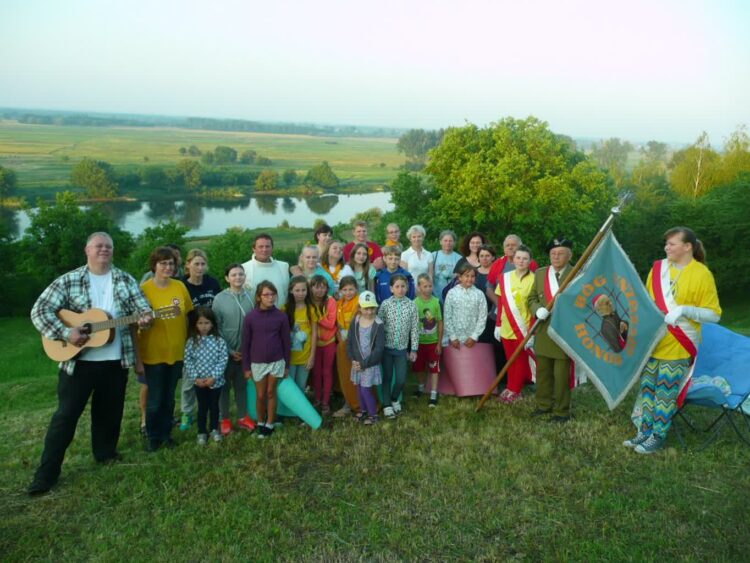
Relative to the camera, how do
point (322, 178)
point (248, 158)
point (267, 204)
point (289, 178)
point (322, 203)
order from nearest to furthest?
point (267, 204), point (322, 203), point (289, 178), point (322, 178), point (248, 158)

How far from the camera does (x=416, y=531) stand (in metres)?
4.53

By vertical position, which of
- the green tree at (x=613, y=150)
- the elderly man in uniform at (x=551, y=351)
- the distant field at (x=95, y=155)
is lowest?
the distant field at (x=95, y=155)

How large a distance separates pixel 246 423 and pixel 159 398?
106 centimetres

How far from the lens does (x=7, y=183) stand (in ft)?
276

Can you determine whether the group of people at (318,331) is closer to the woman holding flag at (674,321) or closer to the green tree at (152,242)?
the woman holding flag at (674,321)

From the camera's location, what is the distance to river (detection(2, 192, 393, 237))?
98.0m

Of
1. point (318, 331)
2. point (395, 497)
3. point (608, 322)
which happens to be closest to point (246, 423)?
point (318, 331)

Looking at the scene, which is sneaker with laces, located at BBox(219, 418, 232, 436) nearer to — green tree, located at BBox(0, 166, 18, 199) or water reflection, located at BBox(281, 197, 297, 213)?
green tree, located at BBox(0, 166, 18, 199)

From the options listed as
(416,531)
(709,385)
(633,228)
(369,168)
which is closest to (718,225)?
(633,228)

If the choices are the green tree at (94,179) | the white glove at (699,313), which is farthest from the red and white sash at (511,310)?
the green tree at (94,179)

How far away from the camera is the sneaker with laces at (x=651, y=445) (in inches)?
226

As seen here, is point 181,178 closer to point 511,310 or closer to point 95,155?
point 95,155

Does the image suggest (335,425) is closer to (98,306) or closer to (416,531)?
(416,531)

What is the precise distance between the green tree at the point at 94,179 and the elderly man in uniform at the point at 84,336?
102453mm
